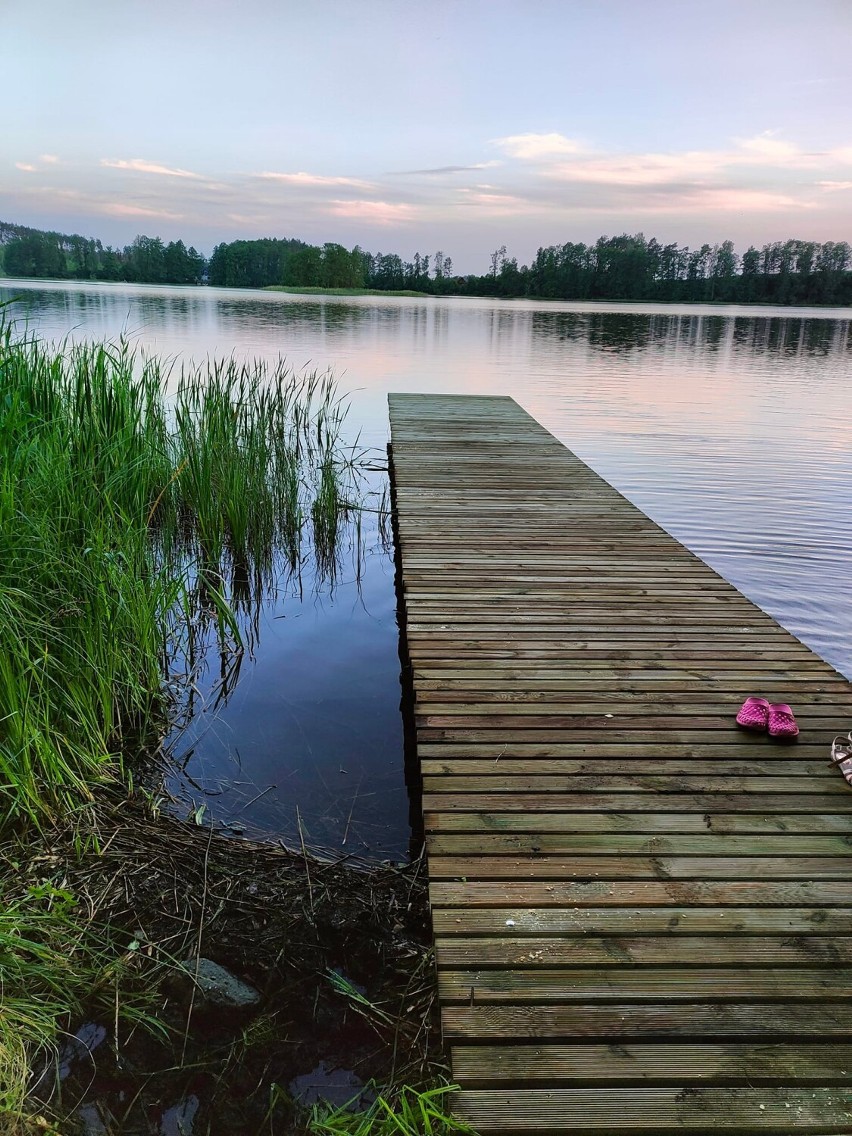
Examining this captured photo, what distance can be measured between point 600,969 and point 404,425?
22.4 ft

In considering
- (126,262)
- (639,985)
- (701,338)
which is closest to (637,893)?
(639,985)

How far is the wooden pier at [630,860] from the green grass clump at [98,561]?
1120 millimetres

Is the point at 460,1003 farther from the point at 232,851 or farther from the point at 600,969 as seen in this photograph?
the point at 232,851

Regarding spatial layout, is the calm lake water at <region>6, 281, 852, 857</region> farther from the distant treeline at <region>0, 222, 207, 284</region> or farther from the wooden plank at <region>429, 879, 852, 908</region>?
the distant treeline at <region>0, 222, 207, 284</region>

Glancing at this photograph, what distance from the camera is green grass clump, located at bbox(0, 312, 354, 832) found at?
2.31 meters

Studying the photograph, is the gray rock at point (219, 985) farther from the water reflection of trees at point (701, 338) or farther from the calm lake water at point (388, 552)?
the water reflection of trees at point (701, 338)

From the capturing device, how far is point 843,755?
6.95 ft

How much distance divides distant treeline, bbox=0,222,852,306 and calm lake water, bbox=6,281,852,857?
1922 inches

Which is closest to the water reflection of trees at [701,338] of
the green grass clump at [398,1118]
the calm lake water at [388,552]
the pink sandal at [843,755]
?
the calm lake water at [388,552]

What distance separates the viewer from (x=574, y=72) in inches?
894

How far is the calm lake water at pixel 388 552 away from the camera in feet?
9.72

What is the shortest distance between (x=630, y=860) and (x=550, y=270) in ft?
253

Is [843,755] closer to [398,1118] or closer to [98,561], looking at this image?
[398,1118]

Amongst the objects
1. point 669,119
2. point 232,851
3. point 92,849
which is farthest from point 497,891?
point 669,119
